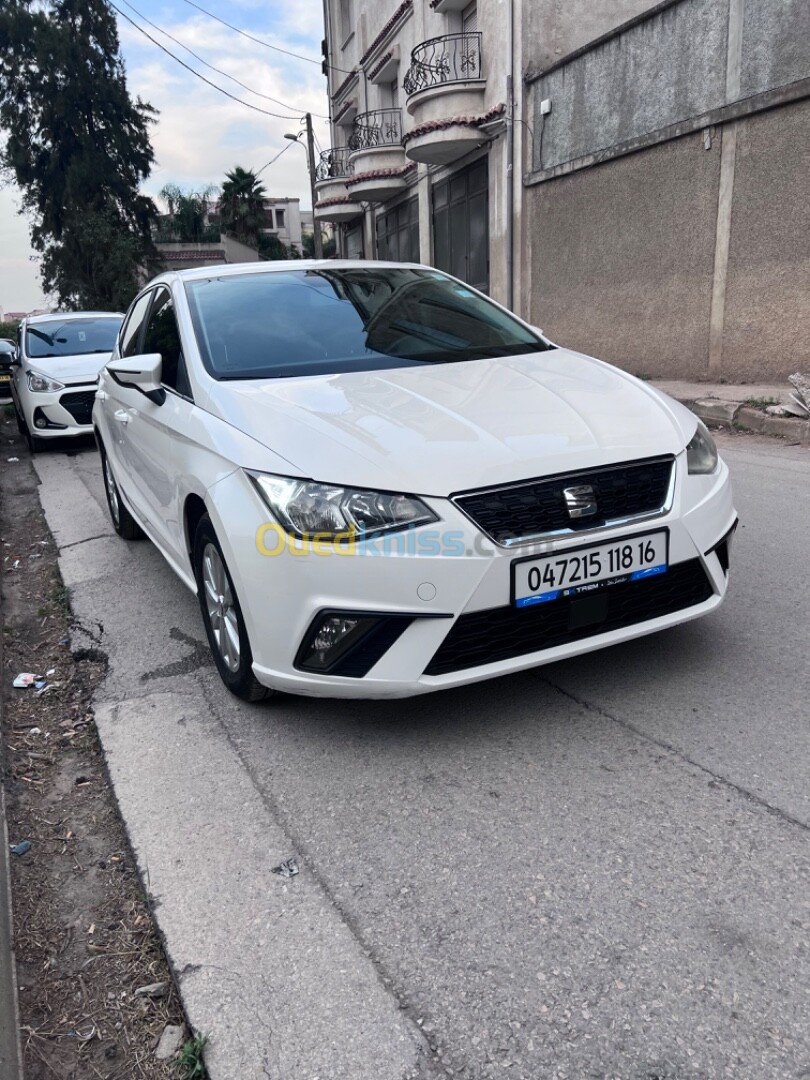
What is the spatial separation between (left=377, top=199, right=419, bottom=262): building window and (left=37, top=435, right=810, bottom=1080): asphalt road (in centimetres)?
1890

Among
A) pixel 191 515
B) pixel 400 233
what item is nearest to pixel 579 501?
pixel 191 515

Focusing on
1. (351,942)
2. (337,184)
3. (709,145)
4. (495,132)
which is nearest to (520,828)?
(351,942)

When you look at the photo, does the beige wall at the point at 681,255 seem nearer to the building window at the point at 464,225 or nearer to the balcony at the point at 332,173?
the building window at the point at 464,225

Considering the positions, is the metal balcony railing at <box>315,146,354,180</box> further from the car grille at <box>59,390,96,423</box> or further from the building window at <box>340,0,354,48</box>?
the car grille at <box>59,390,96,423</box>

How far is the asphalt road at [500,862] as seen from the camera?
1732 mm

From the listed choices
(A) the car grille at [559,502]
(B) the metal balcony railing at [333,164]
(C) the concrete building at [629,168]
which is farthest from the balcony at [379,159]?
(A) the car grille at [559,502]

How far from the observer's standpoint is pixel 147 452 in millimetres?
4156

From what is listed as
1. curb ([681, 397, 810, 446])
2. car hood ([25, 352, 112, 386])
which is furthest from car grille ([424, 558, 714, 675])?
car hood ([25, 352, 112, 386])

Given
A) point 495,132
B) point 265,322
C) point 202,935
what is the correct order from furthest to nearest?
point 495,132 < point 265,322 < point 202,935

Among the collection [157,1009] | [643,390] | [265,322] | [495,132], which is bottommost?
[157,1009]

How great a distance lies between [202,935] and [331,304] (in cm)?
291

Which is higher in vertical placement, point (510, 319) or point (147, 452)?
point (510, 319)

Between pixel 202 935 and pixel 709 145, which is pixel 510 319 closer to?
pixel 202 935

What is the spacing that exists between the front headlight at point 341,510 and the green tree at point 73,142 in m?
32.5
